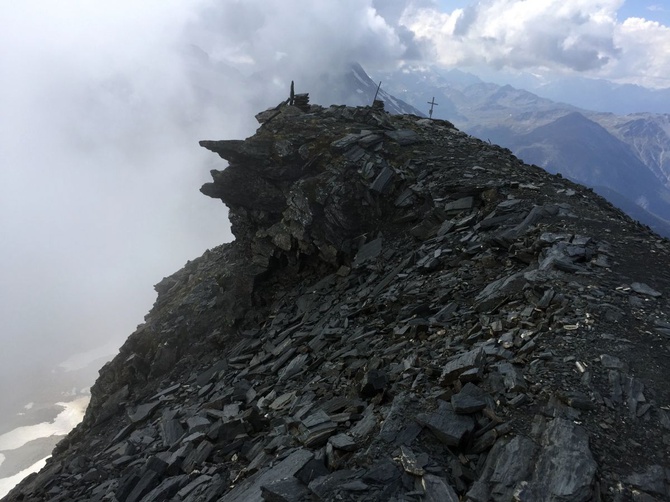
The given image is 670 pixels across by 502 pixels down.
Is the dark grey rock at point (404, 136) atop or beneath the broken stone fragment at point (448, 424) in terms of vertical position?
atop

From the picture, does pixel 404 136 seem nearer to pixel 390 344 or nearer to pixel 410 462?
pixel 390 344

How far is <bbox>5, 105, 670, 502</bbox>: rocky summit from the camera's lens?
1186cm

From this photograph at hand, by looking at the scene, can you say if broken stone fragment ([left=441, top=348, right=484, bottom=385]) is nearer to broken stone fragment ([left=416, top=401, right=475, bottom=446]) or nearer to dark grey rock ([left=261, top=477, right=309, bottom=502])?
broken stone fragment ([left=416, top=401, right=475, bottom=446])

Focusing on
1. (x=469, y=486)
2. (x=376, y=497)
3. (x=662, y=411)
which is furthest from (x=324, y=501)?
(x=662, y=411)

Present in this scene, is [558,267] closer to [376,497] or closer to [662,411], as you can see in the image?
[662,411]

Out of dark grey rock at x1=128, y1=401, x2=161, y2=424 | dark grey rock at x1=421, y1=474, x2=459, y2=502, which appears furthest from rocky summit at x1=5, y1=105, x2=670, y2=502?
dark grey rock at x1=128, y1=401, x2=161, y2=424

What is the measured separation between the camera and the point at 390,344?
20.3 meters

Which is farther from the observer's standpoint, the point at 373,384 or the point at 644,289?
the point at 644,289

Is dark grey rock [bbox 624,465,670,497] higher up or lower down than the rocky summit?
lower down

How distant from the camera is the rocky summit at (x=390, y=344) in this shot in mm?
11859

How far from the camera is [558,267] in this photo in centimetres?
1898

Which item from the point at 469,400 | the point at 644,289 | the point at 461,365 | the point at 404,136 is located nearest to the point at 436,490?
the point at 469,400

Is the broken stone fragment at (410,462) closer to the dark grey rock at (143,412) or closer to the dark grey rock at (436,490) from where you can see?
the dark grey rock at (436,490)

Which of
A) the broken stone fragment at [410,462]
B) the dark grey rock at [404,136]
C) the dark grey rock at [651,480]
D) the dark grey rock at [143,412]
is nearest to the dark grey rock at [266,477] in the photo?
the broken stone fragment at [410,462]
